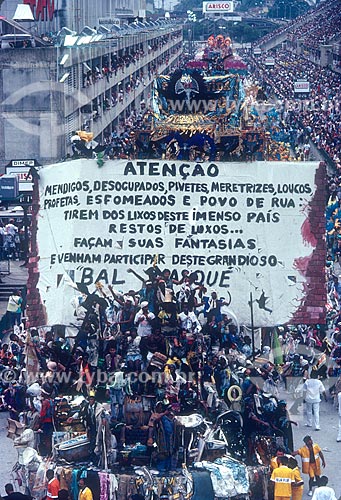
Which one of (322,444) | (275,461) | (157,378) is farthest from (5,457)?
(322,444)

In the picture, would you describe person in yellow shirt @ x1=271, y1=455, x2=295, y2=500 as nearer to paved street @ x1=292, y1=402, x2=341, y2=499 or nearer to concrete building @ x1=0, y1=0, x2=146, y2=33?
paved street @ x1=292, y1=402, x2=341, y2=499

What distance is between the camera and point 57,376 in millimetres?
17719

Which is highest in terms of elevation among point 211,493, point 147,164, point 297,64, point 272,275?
point 147,164

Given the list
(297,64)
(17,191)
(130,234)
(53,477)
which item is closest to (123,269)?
(130,234)

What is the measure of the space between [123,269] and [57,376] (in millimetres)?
2041

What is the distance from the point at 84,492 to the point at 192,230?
16.8 ft

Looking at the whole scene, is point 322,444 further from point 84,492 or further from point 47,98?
point 47,98

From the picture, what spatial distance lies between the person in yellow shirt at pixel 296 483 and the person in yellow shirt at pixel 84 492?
2608mm

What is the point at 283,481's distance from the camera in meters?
15.6

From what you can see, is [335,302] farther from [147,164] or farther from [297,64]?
[297,64]

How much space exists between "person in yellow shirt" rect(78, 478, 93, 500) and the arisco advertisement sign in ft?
11.6

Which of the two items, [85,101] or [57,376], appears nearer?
[57,376]

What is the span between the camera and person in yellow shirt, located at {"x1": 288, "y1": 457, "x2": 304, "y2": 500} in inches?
618

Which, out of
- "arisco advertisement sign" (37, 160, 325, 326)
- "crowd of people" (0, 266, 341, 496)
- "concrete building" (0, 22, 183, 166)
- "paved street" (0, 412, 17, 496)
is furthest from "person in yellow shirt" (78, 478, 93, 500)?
"concrete building" (0, 22, 183, 166)
